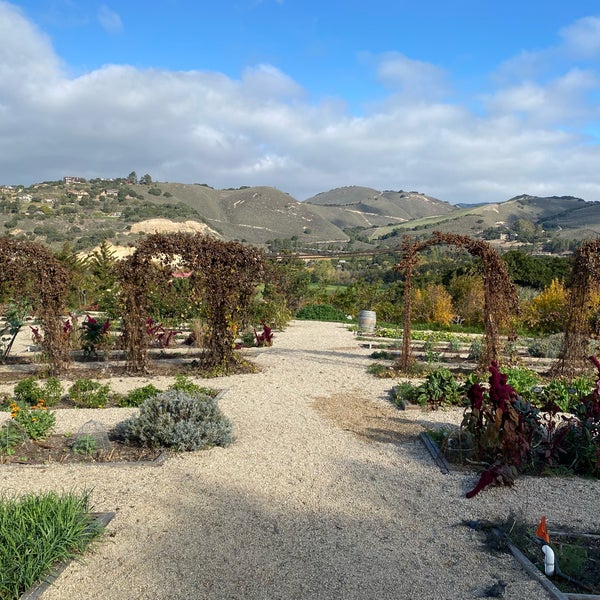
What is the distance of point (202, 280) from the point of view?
950cm

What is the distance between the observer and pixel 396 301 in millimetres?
21938

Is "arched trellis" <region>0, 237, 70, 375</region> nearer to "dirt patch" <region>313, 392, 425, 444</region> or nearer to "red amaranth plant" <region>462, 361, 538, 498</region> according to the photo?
"dirt patch" <region>313, 392, 425, 444</region>

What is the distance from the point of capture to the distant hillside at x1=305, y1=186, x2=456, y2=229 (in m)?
98.5

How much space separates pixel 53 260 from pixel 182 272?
81.6 inches

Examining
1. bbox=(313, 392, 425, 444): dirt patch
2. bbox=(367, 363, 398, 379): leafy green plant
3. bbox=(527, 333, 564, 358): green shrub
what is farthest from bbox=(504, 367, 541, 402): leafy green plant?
bbox=(527, 333, 564, 358): green shrub

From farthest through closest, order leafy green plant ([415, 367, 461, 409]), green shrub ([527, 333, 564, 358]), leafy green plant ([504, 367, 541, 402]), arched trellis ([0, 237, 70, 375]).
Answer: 1. green shrub ([527, 333, 564, 358])
2. arched trellis ([0, 237, 70, 375])
3. leafy green plant ([415, 367, 461, 409])
4. leafy green plant ([504, 367, 541, 402])

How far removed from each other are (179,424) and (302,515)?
6.57 ft

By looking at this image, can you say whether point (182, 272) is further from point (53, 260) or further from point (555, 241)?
point (555, 241)

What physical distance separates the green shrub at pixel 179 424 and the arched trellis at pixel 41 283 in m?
3.76

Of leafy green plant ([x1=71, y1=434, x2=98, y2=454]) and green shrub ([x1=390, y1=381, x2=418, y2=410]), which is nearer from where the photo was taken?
leafy green plant ([x1=71, y1=434, x2=98, y2=454])

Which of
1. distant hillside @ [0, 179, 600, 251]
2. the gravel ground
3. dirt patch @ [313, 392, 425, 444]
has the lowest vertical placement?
dirt patch @ [313, 392, 425, 444]

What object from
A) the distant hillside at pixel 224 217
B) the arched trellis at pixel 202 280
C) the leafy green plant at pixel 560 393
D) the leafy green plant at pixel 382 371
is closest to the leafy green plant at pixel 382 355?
the leafy green plant at pixel 382 371

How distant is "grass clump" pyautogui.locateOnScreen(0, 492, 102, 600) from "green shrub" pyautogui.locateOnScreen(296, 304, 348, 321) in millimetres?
15920

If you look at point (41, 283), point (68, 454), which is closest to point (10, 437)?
point (68, 454)
